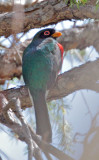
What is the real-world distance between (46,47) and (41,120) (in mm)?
1213

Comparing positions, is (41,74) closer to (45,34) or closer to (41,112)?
(41,112)

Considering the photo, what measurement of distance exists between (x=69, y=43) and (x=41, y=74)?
2.32 meters

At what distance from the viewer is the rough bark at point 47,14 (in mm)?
3855

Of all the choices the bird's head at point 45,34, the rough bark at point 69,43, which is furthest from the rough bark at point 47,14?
the rough bark at point 69,43

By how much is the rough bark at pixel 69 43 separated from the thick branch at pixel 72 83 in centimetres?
148

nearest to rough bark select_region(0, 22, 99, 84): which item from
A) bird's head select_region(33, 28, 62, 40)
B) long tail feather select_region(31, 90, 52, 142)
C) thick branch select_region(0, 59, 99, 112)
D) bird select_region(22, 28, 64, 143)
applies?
bird's head select_region(33, 28, 62, 40)

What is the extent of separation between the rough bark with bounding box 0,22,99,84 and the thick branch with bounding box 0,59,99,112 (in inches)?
58.2

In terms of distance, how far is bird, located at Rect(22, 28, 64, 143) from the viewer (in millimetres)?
3740

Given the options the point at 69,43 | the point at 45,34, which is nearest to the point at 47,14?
the point at 45,34

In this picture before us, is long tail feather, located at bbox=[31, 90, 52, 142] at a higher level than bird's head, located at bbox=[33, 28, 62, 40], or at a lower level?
lower

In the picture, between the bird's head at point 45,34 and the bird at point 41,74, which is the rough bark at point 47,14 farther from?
the bird's head at point 45,34

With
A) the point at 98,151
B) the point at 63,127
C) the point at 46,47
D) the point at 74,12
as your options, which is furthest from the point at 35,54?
the point at 98,151

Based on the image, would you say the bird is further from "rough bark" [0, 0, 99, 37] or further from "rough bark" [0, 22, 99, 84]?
"rough bark" [0, 22, 99, 84]

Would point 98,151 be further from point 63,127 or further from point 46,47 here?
point 46,47
